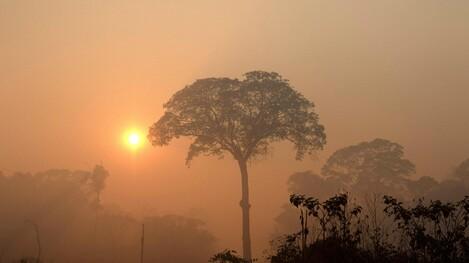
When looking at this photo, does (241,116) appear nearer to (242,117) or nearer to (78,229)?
(242,117)

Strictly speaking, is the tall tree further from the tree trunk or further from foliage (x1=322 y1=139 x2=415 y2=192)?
foliage (x1=322 y1=139 x2=415 y2=192)

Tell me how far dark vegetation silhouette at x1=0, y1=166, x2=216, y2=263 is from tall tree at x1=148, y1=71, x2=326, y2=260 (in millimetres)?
18572

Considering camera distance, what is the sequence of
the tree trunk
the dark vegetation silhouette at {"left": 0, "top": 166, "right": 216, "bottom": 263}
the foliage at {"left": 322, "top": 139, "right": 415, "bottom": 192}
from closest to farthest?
1. the tree trunk
2. the dark vegetation silhouette at {"left": 0, "top": 166, "right": 216, "bottom": 263}
3. the foliage at {"left": 322, "top": 139, "right": 415, "bottom": 192}

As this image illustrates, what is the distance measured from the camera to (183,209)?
11200cm

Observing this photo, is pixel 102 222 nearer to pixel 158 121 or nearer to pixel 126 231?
pixel 126 231

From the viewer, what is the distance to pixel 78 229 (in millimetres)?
61531

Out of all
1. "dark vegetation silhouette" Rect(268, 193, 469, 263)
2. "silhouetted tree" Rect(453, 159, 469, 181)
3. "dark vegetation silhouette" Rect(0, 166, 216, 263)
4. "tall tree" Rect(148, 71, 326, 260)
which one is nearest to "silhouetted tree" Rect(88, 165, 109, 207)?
"dark vegetation silhouette" Rect(0, 166, 216, 263)

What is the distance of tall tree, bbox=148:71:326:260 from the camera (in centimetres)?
3788

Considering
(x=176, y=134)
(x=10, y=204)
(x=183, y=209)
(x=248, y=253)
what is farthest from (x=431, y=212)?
(x=183, y=209)

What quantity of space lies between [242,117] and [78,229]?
34189 millimetres

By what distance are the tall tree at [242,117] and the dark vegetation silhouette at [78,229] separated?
18572mm

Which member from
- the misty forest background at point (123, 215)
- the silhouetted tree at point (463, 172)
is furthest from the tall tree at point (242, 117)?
the silhouetted tree at point (463, 172)

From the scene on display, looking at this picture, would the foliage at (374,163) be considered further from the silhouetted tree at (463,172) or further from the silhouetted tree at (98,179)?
the silhouetted tree at (98,179)

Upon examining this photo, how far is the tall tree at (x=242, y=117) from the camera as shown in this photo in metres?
37.9
